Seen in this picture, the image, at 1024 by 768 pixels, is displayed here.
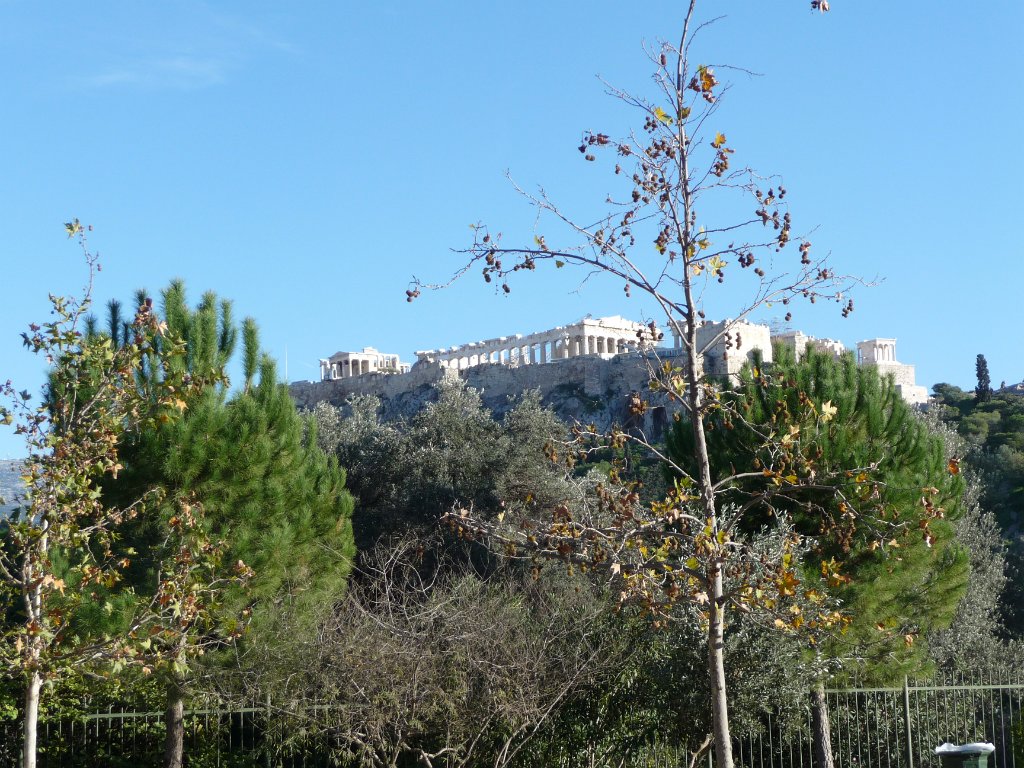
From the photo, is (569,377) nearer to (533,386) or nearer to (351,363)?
(533,386)

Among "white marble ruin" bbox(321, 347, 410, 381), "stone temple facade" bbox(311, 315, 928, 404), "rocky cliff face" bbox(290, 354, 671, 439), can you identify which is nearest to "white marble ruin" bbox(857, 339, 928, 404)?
"stone temple facade" bbox(311, 315, 928, 404)

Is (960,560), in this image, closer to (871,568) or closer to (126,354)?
(871,568)

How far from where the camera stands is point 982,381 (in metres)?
50.8

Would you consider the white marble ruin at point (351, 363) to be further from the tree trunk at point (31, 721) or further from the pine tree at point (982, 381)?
the tree trunk at point (31, 721)

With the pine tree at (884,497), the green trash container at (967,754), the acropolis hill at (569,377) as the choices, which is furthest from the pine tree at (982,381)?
the green trash container at (967,754)

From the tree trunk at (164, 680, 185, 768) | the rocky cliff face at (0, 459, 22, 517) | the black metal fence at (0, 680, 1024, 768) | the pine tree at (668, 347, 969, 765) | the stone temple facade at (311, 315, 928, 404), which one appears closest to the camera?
the rocky cliff face at (0, 459, 22, 517)

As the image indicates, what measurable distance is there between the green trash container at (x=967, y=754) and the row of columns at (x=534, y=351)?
6020cm

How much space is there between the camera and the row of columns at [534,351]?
72.7 meters

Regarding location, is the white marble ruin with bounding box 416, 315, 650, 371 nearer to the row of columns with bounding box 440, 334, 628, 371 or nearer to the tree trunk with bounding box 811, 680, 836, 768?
the row of columns with bounding box 440, 334, 628, 371

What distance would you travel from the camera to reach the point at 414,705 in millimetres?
9938

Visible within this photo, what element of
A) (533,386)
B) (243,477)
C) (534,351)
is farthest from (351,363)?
(243,477)

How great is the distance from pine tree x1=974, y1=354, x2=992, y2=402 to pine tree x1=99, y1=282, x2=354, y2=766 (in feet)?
141

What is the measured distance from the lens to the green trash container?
841 centimetres

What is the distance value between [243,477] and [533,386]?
158 ft
